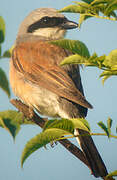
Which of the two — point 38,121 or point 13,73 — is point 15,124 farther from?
point 13,73

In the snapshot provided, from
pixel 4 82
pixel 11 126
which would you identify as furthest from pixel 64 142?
pixel 4 82

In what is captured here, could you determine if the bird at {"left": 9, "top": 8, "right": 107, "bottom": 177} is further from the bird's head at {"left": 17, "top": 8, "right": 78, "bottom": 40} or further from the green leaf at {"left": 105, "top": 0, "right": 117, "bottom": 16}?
the green leaf at {"left": 105, "top": 0, "right": 117, "bottom": 16}

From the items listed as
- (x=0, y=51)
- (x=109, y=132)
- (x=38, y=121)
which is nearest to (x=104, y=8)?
(x=109, y=132)

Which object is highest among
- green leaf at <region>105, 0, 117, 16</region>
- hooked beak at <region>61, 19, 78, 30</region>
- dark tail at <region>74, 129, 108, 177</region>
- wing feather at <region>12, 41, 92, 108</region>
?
green leaf at <region>105, 0, 117, 16</region>

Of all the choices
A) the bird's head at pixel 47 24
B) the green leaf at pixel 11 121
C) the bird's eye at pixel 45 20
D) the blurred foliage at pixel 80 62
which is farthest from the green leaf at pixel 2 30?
the bird's eye at pixel 45 20

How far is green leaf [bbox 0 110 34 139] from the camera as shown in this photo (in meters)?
1.84

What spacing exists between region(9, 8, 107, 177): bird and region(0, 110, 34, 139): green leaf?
22.7 inches

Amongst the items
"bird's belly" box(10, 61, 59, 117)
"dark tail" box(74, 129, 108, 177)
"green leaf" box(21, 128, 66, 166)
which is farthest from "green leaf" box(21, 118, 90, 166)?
"bird's belly" box(10, 61, 59, 117)

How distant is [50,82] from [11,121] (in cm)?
103

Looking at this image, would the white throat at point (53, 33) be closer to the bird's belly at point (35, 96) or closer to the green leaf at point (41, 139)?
the bird's belly at point (35, 96)

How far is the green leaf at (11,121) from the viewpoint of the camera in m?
1.84

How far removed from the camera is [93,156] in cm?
251

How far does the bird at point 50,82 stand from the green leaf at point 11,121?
0.58 metres

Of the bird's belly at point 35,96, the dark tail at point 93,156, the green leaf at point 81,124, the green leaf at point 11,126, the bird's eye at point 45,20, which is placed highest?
the green leaf at point 81,124
